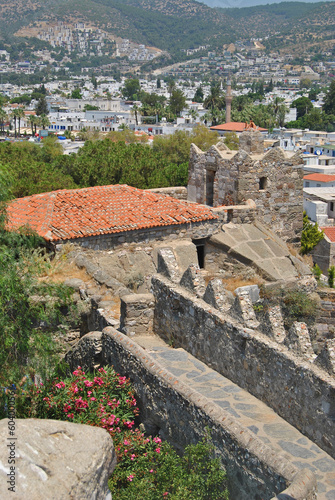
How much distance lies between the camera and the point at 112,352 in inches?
360

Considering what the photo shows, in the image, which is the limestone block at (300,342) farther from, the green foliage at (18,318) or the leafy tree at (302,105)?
the leafy tree at (302,105)

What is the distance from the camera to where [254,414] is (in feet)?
24.2

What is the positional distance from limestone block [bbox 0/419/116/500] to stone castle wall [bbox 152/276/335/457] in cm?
227

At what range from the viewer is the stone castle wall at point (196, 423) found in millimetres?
5586

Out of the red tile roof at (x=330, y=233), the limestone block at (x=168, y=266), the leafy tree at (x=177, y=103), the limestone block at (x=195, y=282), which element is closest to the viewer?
the limestone block at (x=195, y=282)

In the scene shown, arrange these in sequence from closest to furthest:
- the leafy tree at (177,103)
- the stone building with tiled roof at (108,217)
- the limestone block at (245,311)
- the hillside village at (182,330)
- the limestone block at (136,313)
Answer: the hillside village at (182,330), the limestone block at (245,311), the limestone block at (136,313), the stone building with tiled roof at (108,217), the leafy tree at (177,103)

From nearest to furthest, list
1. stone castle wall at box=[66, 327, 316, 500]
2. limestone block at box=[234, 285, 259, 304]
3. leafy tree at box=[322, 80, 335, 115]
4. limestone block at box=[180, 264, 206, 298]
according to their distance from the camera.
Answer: stone castle wall at box=[66, 327, 316, 500], limestone block at box=[180, 264, 206, 298], limestone block at box=[234, 285, 259, 304], leafy tree at box=[322, 80, 335, 115]

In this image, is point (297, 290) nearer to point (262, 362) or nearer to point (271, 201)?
point (262, 362)

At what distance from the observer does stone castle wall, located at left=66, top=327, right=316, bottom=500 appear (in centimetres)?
559

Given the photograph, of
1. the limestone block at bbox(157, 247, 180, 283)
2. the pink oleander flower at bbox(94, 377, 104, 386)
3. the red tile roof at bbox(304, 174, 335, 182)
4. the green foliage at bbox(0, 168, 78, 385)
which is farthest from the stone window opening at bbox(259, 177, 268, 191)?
the red tile roof at bbox(304, 174, 335, 182)

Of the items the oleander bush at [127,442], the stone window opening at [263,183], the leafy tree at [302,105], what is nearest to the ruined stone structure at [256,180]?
the stone window opening at [263,183]

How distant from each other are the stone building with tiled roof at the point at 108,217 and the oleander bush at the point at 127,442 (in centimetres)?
585

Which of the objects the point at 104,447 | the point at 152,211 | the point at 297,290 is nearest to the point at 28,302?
the point at 104,447

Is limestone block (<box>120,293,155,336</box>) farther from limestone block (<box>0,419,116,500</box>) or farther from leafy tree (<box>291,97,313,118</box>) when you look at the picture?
leafy tree (<box>291,97,313,118</box>)
